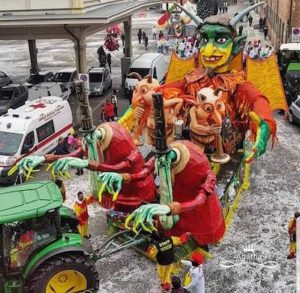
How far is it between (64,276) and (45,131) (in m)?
8.40

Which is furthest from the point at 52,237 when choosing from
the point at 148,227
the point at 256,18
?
the point at 256,18

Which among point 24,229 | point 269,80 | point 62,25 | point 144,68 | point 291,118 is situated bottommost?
point 291,118

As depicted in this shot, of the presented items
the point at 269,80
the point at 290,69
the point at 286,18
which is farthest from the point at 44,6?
the point at 286,18

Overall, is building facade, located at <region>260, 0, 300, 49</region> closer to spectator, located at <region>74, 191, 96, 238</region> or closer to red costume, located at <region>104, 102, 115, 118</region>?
red costume, located at <region>104, 102, 115, 118</region>

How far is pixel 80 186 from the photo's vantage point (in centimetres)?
1416

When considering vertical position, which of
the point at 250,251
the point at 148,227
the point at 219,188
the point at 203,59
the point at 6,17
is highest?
the point at 6,17

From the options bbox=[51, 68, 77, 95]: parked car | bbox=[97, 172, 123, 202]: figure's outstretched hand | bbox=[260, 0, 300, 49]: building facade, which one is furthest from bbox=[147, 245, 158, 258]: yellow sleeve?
bbox=[260, 0, 300, 49]: building facade

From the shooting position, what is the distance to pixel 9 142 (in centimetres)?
1465

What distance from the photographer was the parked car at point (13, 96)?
21.4 meters

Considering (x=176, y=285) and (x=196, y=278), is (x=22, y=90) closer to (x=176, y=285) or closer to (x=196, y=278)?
(x=196, y=278)

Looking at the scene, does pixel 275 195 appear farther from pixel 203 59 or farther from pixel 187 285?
pixel 187 285

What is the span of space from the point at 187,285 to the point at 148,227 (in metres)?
1.38

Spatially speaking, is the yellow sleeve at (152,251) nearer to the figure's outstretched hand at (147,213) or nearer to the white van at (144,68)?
the figure's outstretched hand at (147,213)

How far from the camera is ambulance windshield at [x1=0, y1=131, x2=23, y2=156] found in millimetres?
14414
